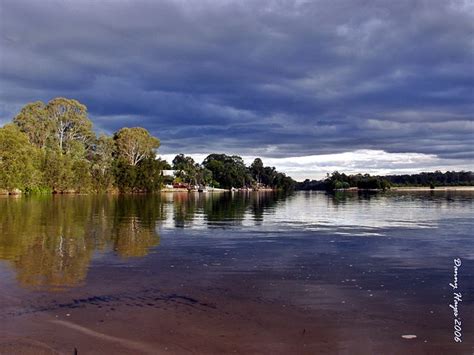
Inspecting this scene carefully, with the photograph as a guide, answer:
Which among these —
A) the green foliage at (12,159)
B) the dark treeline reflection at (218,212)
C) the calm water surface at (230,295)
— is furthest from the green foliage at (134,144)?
the calm water surface at (230,295)

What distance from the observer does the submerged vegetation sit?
7662 cm

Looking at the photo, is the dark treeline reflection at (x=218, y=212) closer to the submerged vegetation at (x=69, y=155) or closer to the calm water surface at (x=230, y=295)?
the calm water surface at (x=230, y=295)

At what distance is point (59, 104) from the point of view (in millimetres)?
101250

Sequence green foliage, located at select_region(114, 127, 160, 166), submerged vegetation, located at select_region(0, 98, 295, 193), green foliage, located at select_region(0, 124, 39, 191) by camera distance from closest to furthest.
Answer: green foliage, located at select_region(0, 124, 39, 191)
submerged vegetation, located at select_region(0, 98, 295, 193)
green foliage, located at select_region(114, 127, 160, 166)

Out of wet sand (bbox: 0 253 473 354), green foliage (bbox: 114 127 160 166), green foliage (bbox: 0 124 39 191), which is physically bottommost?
wet sand (bbox: 0 253 473 354)

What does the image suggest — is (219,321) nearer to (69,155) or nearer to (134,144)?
(69,155)

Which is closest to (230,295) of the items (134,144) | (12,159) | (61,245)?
(61,245)

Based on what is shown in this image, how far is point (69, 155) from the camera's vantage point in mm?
99250

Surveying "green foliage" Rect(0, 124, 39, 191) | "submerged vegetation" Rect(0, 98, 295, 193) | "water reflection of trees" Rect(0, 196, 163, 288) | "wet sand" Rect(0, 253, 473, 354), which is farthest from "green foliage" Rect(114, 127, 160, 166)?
"wet sand" Rect(0, 253, 473, 354)

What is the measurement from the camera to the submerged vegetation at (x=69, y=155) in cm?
7662

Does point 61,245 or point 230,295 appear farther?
point 61,245

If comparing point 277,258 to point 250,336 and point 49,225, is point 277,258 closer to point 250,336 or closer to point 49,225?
point 250,336

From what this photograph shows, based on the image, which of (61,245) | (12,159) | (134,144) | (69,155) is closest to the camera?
(61,245)

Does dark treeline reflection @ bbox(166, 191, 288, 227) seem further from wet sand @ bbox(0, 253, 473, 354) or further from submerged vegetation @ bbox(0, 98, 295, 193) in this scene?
submerged vegetation @ bbox(0, 98, 295, 193)
